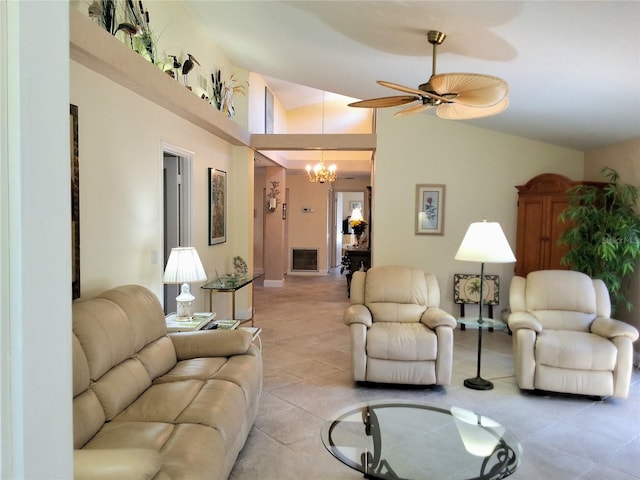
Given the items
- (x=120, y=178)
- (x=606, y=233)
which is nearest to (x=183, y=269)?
(x=120, y=178)

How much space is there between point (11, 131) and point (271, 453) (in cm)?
264

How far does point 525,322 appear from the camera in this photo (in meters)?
3.77

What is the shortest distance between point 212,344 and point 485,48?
2.92 metres

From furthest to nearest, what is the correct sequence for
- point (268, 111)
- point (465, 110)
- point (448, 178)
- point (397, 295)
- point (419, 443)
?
point (268, 111)
point (448, 178)
point (397, 295)
point (465, 110)
point (419, 443)

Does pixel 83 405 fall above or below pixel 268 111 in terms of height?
below

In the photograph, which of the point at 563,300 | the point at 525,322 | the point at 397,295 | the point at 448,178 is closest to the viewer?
the point at 525,322

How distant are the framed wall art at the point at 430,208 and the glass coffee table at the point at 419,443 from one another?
11.3 feet

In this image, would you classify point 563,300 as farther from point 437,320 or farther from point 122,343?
point 122,343

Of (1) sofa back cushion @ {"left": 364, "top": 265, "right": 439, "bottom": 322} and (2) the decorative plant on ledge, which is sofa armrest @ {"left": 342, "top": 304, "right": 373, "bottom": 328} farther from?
(2) the decorative plant on ledge

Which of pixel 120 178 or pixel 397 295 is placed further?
pixel 397 295

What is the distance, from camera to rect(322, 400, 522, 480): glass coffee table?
7.32ft

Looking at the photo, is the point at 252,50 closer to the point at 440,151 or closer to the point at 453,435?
the point at 440,151

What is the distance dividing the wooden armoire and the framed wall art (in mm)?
954

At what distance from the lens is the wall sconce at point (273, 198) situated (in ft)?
30.1
